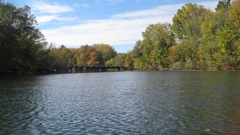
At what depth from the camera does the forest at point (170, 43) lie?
75.1 m

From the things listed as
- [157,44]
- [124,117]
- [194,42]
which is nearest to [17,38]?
[124,117]

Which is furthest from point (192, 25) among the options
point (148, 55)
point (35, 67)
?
point (35, 67)

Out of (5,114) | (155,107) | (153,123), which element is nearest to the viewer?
(153,123)

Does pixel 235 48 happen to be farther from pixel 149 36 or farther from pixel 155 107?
pixel 155 107

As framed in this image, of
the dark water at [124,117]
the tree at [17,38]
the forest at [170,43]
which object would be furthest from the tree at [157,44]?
the dark water at [124,117]

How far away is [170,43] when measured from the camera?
142 metres

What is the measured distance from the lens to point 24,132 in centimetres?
1481

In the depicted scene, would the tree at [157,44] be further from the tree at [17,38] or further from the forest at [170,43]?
the tree at [17,38]

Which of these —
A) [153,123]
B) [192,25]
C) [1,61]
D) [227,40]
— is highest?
[192,25]

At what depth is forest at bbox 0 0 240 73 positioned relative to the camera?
75125 mm

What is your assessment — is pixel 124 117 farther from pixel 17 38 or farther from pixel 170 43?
pixel 170 43

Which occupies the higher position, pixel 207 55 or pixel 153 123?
pixel 207 55

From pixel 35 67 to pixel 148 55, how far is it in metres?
74.3

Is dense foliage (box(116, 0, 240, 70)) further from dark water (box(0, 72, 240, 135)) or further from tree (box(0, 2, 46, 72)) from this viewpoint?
dark water (box(0, 72, 240, 135))
